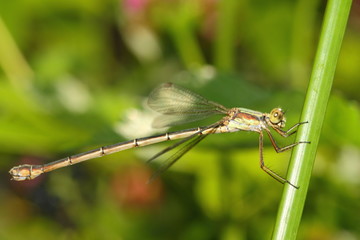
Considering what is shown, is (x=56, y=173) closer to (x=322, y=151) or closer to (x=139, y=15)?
(x=139, y=15)

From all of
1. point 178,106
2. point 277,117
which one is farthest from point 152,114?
point 277,117

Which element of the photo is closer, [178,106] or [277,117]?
[277,117]

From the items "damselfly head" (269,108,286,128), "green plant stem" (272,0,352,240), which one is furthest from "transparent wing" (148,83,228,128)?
"green plant stem" (272,0,352,240)

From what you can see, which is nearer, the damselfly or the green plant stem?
the green plant stem

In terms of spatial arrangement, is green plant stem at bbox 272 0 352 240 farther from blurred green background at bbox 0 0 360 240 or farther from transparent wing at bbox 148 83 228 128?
transparent wing at bbox 148 83 228 128

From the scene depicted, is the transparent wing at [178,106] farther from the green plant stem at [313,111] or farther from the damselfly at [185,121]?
the green plant stem at [313,111]

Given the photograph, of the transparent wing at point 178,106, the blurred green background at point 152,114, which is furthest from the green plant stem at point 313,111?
the transparent wing at point 178,106

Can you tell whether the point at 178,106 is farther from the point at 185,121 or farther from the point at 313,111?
the point at 313,111

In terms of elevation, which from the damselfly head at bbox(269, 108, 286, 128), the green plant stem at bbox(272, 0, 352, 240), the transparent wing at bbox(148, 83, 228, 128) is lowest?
the green plant stem at bbox(272, 0, 352, 240)
